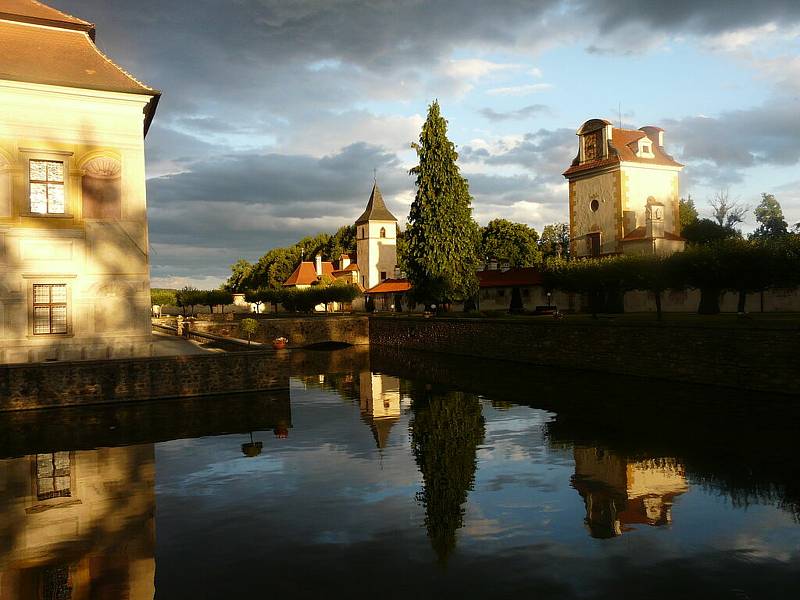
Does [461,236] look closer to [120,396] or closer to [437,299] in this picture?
[437,299]

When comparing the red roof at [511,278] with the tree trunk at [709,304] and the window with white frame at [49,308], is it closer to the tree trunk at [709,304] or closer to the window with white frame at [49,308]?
the tree trunk at [709,304]

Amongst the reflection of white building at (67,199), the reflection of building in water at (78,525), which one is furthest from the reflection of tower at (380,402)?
the reflection of white building at (67,199)

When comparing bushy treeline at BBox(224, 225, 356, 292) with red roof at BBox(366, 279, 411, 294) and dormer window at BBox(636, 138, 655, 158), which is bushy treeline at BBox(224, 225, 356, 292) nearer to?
red roof at BBox(366, 279, 411, 294)

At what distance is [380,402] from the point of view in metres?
26.0

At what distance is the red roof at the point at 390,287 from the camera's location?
80.6m

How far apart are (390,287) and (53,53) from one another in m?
60.6

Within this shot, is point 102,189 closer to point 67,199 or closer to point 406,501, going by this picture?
point 67,199

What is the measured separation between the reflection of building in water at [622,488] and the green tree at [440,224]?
35.7 meters

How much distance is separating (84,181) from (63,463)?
1323cm

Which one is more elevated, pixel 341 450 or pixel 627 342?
pixel 627 342

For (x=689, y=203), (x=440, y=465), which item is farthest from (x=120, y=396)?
(x=689, y=203)

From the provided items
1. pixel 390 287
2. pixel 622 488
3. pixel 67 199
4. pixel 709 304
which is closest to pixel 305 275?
pixel 390 287

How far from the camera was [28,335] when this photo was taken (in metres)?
23.8

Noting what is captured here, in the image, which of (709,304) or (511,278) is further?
(511,278)
